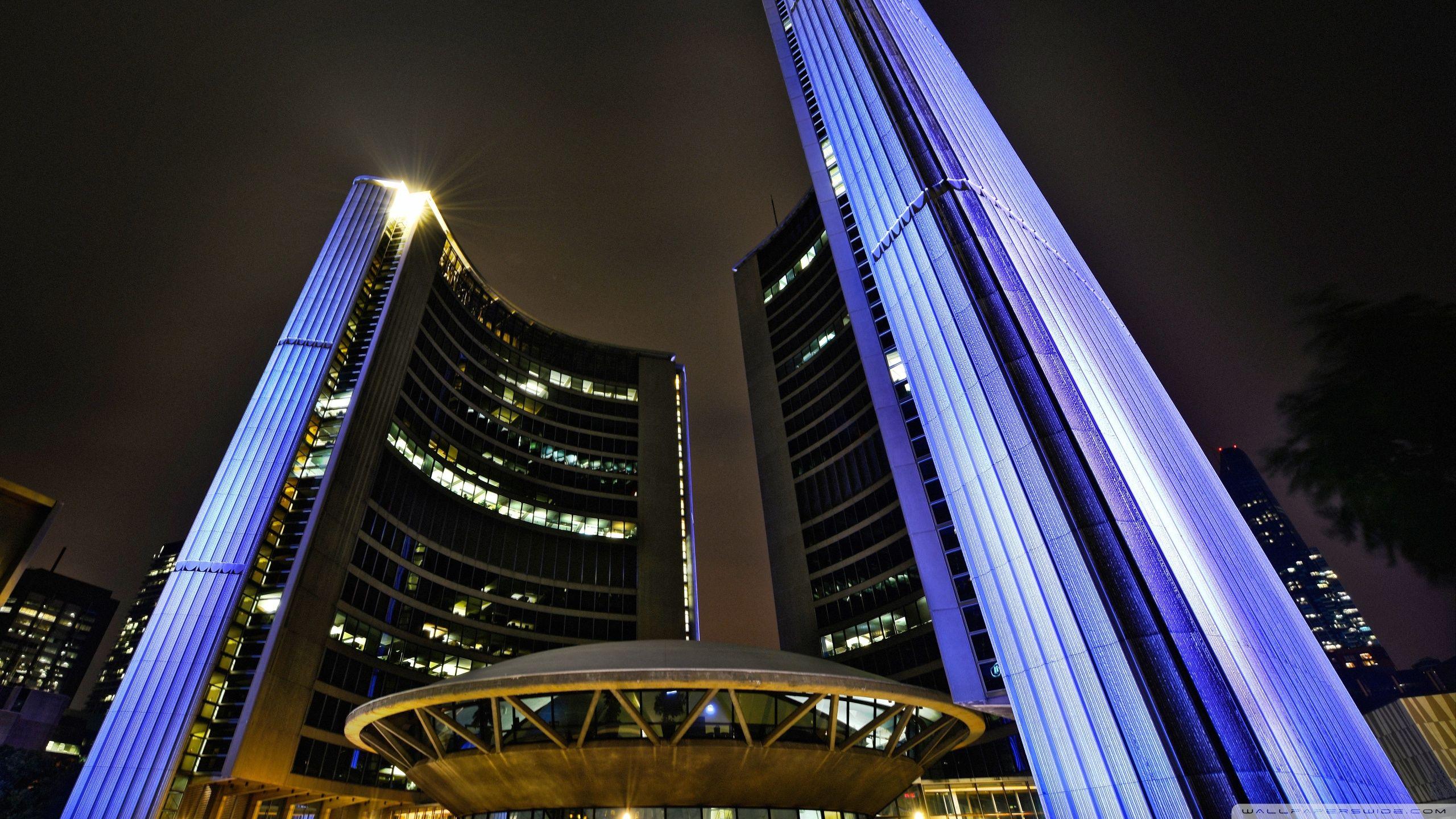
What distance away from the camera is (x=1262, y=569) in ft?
72.1

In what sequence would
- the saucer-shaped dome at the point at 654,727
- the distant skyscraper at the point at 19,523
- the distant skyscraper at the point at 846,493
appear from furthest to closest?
the distant skyscraper at the point at 846,493
the saucer-shaped dome at the point at 654,727
the distant skyscraper at the point at 19,523

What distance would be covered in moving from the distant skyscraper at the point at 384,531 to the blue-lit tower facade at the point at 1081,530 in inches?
1903

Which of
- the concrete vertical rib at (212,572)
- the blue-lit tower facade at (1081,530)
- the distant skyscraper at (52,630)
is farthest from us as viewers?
the distant skyscraper at (52,630)

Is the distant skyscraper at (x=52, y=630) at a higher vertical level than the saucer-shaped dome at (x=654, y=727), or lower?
higher

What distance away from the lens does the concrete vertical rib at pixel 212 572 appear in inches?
1474

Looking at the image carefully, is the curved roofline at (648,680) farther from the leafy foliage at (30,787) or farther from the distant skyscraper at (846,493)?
the leafy foliage at (30,787)

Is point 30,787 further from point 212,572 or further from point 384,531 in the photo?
point 212,572

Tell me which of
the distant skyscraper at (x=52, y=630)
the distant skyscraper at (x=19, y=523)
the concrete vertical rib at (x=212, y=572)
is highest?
the distant skyscraper at (x=52, y=630)

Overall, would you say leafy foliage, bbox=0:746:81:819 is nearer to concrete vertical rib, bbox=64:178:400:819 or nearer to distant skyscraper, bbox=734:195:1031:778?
concrete vertical rib, bbox=64:178:400:819

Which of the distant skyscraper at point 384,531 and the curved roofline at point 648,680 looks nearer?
the curved roofline at point 648,680

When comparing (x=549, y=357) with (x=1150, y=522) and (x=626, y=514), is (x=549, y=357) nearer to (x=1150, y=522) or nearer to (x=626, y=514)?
(x=626, y=514)

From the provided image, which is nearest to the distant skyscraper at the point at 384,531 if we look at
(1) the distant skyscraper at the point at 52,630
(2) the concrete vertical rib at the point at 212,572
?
(2) the concrete vertical rib at the point at 212,572

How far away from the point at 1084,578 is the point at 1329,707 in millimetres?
7070

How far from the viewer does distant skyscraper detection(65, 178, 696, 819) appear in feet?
140
